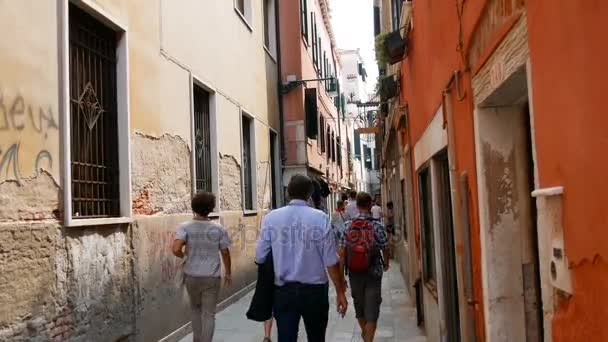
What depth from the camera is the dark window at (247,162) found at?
40.0 feet

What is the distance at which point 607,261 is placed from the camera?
1.69 meters

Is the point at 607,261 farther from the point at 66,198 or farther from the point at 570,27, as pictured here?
→ the point at 66,198

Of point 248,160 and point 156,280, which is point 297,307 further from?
point 248,160

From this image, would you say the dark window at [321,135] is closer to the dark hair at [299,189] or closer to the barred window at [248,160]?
the barred window at [248,160]

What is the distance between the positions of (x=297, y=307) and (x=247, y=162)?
324 inches

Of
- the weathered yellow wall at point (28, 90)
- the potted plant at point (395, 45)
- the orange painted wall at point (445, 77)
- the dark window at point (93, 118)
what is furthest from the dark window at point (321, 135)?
the weathered yellow wall at point (28, 90)

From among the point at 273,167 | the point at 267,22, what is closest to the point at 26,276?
the point at 273,167

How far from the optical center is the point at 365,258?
5.97m

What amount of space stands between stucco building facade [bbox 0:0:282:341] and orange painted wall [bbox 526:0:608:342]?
3617 mm

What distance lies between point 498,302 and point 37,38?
3.93m

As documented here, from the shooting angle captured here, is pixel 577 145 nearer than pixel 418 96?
Yes

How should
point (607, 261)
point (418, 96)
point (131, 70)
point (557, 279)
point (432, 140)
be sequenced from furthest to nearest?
point (418, 96)
point (131, 70)
point (432, 140)
point (557, 279)
point (607, 261)

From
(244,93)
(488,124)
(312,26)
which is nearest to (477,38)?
(488,124)

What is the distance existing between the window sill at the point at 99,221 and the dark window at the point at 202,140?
9.16 ft
